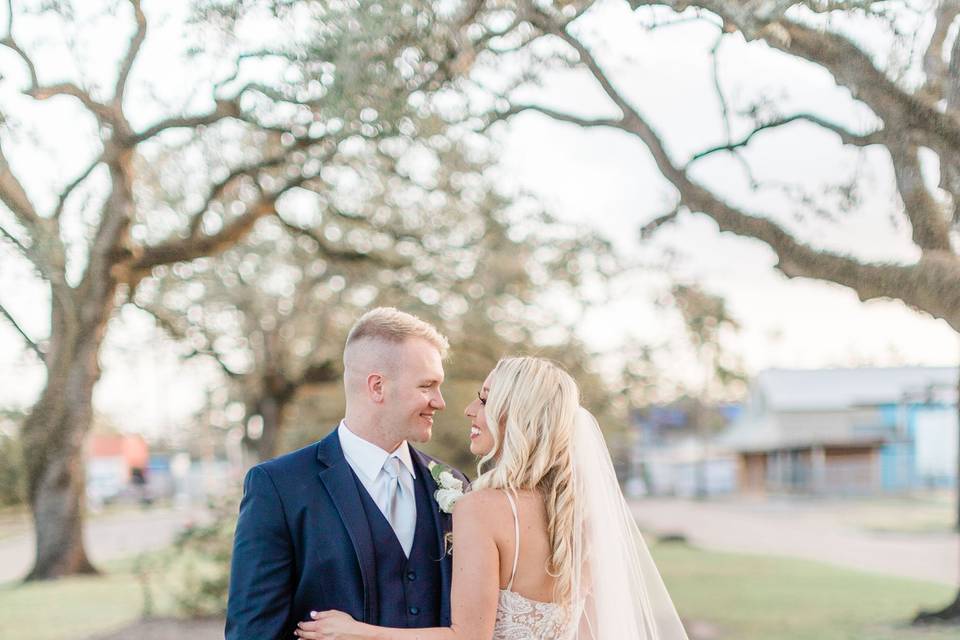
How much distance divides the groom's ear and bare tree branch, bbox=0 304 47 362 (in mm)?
10829

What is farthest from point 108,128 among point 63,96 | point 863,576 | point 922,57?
point 863,576

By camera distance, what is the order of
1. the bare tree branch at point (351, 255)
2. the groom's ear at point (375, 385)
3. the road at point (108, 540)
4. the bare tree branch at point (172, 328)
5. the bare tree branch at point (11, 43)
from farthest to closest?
the road at point (108, 540), the bare tree branch at point (351, 255), the bare tree branch at point (172, 328), the bare tree branch at point (11, 43), the groom's ear at point (375, 385)

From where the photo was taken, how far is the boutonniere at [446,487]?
3.87 m

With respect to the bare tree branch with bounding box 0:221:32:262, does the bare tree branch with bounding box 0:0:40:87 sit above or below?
above

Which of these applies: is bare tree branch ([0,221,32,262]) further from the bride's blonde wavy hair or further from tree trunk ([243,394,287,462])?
tree trunk ([243,394,287,462])

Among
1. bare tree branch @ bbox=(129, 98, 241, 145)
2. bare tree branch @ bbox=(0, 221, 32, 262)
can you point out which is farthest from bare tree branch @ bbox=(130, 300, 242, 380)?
bare tree branch @ bbox=(0, 221, 32, 262)

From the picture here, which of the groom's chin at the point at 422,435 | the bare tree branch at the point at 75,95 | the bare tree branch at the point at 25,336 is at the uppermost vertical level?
the bare tree branch at the point at 75,95

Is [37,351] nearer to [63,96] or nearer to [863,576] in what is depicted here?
[63,96]

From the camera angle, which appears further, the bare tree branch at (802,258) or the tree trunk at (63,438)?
the tree trunk at (63,438)

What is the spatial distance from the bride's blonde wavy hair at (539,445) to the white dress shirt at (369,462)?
324 millimetres

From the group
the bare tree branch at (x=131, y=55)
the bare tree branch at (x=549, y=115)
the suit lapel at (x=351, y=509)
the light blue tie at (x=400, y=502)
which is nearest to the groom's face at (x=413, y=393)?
the light blue tie at (x=400, y=502)

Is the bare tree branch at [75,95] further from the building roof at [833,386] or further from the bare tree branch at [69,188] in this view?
the building roof at [833,386]

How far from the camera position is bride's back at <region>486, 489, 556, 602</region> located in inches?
145

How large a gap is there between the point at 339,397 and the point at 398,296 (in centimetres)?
628
